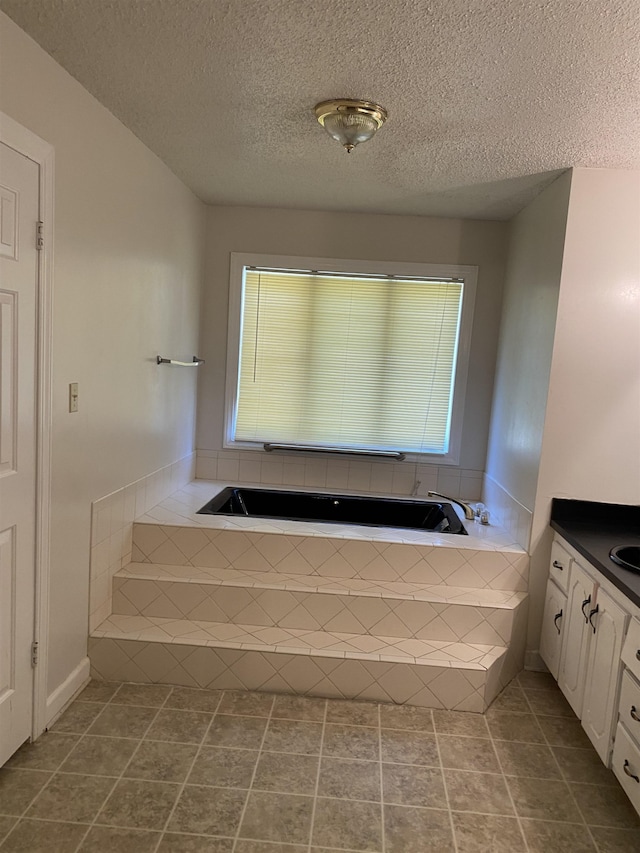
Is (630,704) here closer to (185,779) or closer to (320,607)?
(320,607)

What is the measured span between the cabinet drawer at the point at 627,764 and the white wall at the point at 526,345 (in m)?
1.07

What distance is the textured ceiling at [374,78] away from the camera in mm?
1604

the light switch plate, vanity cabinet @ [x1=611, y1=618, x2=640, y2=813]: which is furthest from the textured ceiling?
vanity cabinet @ [x1=611, y1=618, x2=640, y2=813]

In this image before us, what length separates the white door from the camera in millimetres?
1802

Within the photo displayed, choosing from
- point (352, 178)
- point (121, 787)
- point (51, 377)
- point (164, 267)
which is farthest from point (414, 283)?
point (121, 787)

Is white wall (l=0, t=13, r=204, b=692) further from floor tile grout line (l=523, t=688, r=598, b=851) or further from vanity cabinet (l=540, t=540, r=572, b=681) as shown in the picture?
vanity cabinet (l=540, t=540, r=572, b=681)

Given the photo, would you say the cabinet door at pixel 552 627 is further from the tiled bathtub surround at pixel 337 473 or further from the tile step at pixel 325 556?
the tiled bathtub surround at pixel 337 473

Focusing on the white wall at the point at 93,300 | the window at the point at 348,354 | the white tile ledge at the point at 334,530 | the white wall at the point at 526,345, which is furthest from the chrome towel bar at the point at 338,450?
the white wall at the point at 93,300

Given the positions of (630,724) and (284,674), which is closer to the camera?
(630,724)

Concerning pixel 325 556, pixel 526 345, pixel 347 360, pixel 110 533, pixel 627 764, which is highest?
pixel 526 345

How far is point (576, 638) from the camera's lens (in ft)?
7.89

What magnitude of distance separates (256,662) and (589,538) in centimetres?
155

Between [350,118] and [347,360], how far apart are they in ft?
6.21

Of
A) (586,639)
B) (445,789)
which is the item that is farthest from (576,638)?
(445,789)
